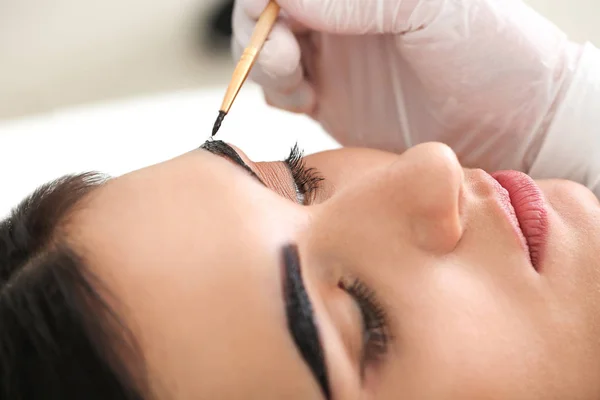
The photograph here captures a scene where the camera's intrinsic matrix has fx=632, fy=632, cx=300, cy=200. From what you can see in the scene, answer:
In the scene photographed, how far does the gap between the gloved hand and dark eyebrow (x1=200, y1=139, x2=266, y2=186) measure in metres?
0.24

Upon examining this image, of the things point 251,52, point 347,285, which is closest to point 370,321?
point 347,285

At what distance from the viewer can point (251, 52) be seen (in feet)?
2.87

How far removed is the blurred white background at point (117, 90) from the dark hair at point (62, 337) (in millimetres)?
851

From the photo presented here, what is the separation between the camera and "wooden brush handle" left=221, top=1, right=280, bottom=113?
0.83 meters

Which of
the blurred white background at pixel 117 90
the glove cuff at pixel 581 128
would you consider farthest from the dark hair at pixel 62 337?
the blurred white background at pixel 117 90

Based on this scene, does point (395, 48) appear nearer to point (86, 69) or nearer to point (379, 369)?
point (379, 369)

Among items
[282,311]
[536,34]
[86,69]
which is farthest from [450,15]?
[86,69]

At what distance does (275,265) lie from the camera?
60 cm

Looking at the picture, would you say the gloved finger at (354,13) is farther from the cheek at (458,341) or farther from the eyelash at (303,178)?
the cheek at (458,341)

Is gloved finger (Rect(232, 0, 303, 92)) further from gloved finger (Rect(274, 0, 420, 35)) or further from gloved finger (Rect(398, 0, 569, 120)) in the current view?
gloved finger (Rect(398, 0, 569, 120))

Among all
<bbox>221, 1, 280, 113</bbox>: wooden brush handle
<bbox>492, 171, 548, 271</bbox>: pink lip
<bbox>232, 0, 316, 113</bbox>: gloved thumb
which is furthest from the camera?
<bbox>232, 0, 316, 113</bbox>: gloved thumb

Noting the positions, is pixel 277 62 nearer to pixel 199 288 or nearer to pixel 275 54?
pixel 275 54

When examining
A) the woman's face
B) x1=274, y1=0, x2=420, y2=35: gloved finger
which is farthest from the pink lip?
x1=274, y1=0, x2=420, y2=35: gloved finger

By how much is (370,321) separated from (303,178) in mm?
219
